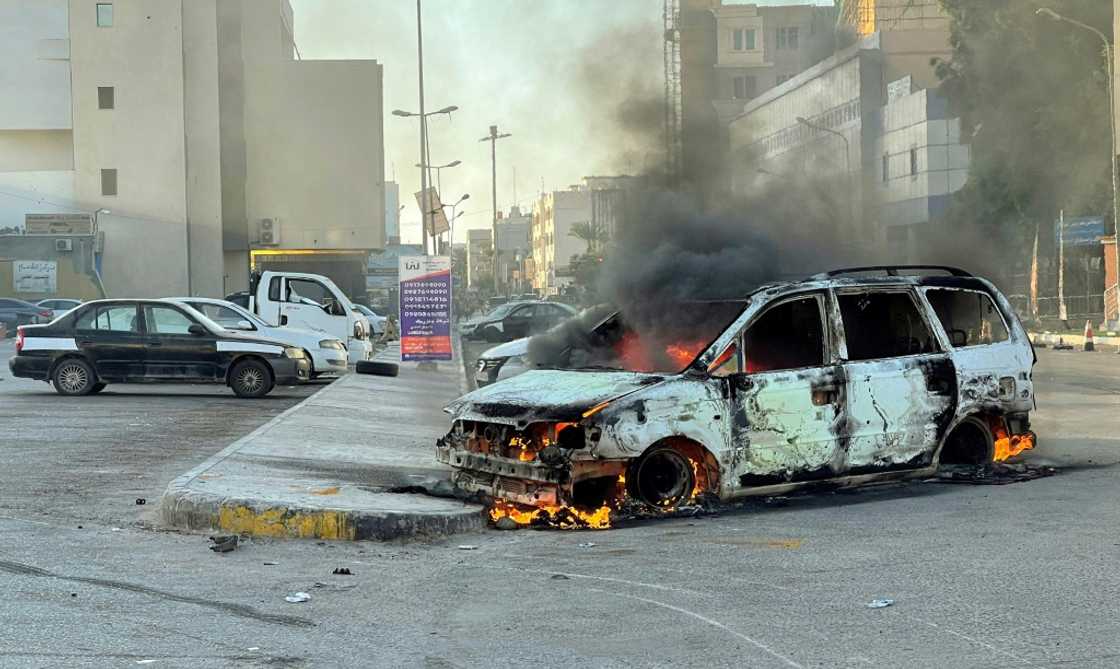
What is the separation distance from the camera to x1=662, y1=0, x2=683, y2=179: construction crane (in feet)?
45.0

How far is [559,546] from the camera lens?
7.71 meters

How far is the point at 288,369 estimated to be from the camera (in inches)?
796

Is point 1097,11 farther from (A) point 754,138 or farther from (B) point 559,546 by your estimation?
(B) point 559,546

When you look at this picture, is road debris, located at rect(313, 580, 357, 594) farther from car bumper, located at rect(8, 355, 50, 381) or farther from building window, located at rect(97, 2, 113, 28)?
building window, located at rect(97, 2, 113, 28)

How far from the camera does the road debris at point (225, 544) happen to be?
7582 millimetres

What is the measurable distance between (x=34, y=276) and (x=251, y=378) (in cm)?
5449

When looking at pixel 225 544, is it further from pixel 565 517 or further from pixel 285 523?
pixel 565 517

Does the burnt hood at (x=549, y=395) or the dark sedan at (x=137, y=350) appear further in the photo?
the dark sedan at (x=137, y=350)

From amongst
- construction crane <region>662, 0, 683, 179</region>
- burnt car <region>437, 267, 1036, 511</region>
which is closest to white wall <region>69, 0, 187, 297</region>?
construction crane <region>662, 0, 683, 179</region>

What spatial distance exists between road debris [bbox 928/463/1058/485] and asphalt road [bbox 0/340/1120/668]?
0.55 feet

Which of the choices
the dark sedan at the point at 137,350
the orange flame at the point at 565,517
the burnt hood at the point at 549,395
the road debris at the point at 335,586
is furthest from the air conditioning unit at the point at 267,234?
the road debris at the point at 335,586

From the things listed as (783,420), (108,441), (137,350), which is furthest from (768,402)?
(137,350)

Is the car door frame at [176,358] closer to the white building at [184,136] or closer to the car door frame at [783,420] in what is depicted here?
the car door frame at [783,420]

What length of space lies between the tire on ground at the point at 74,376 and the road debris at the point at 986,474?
14.1m
